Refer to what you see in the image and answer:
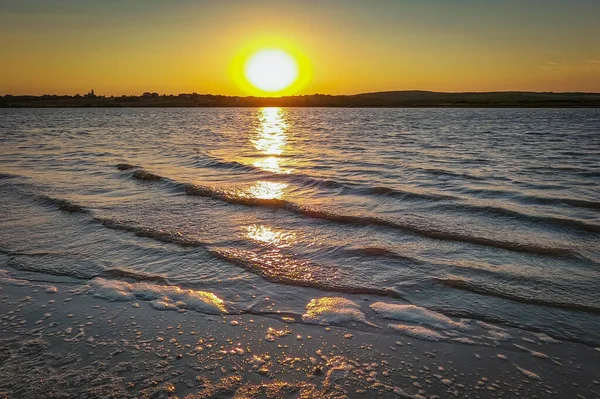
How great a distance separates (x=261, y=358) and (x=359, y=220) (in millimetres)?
5909

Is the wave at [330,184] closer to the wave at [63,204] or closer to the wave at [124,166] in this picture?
the wave at [124,166]

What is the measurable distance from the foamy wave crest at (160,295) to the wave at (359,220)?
461 cm

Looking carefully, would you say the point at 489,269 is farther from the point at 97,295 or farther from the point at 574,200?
the point at 574,200

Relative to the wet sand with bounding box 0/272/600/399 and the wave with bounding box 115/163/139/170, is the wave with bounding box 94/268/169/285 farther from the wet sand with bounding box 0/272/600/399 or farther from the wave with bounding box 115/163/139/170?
the wave with bounding box 115/163/139/170

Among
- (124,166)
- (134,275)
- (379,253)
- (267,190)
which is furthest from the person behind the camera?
(124,166)

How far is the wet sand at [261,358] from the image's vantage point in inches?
141

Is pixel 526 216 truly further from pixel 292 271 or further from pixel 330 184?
pixel 292 271

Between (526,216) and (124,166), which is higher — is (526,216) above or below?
below

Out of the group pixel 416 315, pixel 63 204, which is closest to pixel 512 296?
pixel 416 315

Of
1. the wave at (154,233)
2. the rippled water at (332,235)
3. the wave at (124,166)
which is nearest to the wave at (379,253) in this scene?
the rippled water at (332,235)

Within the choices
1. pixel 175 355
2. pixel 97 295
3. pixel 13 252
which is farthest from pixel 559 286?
pixel 13 252

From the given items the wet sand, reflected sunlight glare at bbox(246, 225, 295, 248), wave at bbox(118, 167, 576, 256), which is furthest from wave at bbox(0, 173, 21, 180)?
the wet sand

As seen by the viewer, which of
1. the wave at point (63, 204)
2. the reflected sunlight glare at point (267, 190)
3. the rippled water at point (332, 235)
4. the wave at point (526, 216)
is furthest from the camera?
the reflected sunlight glare at point (267, 190)

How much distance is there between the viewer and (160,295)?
5656mm
